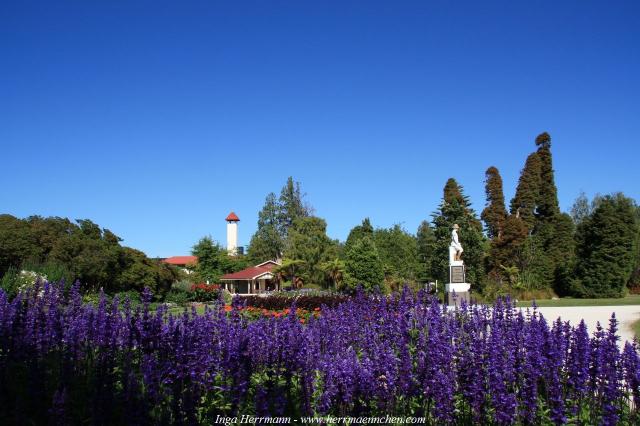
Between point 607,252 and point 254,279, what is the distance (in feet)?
106

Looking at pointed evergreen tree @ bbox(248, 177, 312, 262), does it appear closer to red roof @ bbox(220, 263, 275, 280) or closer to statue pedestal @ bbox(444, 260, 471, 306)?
red roof @ bbox(220, 263, 275, 280)

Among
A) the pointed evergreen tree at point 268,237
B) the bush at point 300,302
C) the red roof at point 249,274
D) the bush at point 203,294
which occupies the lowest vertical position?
the bush at point 203,294

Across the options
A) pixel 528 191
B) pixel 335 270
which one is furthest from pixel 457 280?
pixel 528 191

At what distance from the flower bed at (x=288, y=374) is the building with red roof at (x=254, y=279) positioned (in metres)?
43.2

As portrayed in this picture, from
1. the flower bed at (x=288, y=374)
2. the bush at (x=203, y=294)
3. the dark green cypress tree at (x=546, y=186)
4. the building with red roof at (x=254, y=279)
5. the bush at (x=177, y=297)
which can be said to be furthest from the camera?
the building with red roof at (x=254, y=279)

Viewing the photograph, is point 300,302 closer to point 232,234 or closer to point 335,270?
point 335,270

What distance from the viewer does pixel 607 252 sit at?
32344 millimetres

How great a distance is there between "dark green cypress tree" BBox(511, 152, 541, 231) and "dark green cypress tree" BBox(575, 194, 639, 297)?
885 cm

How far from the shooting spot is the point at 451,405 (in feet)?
14.4

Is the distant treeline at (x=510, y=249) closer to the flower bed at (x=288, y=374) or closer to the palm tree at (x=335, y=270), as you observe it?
the palm tree at (x=335, y=270)

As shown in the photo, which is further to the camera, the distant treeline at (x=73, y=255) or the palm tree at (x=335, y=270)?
the palm tree at (x=335, y=270)

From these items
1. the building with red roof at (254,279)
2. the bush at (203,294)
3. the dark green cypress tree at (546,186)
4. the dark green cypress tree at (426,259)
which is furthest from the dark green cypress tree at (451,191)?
the bush at (203,294)

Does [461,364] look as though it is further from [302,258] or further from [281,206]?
[281,206]

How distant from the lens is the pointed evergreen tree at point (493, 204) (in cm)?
4556
